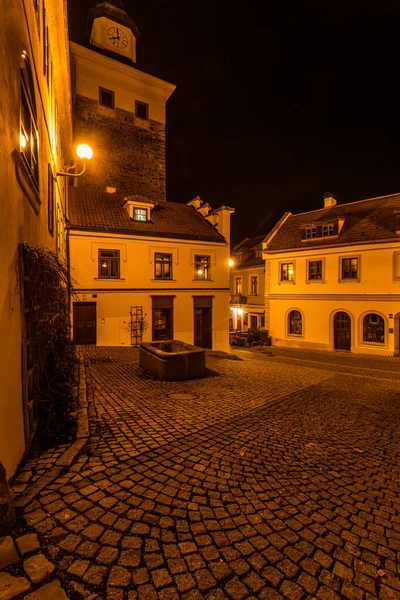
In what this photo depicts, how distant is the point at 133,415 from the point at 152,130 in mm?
28155

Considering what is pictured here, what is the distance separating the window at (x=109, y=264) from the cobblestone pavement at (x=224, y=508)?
40.5 feet

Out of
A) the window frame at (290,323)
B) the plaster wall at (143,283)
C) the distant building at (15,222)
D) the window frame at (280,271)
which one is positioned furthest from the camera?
the window frame at (280,271)

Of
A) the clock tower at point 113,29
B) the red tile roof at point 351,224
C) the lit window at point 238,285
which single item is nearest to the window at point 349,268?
the red tile roof at point 351,224

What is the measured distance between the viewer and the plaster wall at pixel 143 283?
18.5m

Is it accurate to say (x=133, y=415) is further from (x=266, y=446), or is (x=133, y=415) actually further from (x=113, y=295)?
(x=113, y=295)

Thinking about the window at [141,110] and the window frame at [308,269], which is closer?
the window frame at [308,269]

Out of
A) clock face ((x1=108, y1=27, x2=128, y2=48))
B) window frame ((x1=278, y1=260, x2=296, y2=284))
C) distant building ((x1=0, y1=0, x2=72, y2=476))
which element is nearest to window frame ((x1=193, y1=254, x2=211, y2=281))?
window frame ((x1=278, y1=260, x2=296, y2=284))

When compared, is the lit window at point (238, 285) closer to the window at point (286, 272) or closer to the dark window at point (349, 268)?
the window at point (286, 272)

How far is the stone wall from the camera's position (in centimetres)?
2512

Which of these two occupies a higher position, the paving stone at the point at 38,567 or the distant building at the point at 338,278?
the distant building at the point at 338,278

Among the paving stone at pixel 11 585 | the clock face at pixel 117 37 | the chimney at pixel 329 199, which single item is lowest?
the paving stone at pixel 11 585

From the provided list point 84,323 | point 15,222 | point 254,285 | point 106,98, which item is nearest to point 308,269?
point 254,285

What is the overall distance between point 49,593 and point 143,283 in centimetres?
1806

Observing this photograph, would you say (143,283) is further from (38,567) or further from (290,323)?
(38,567)
